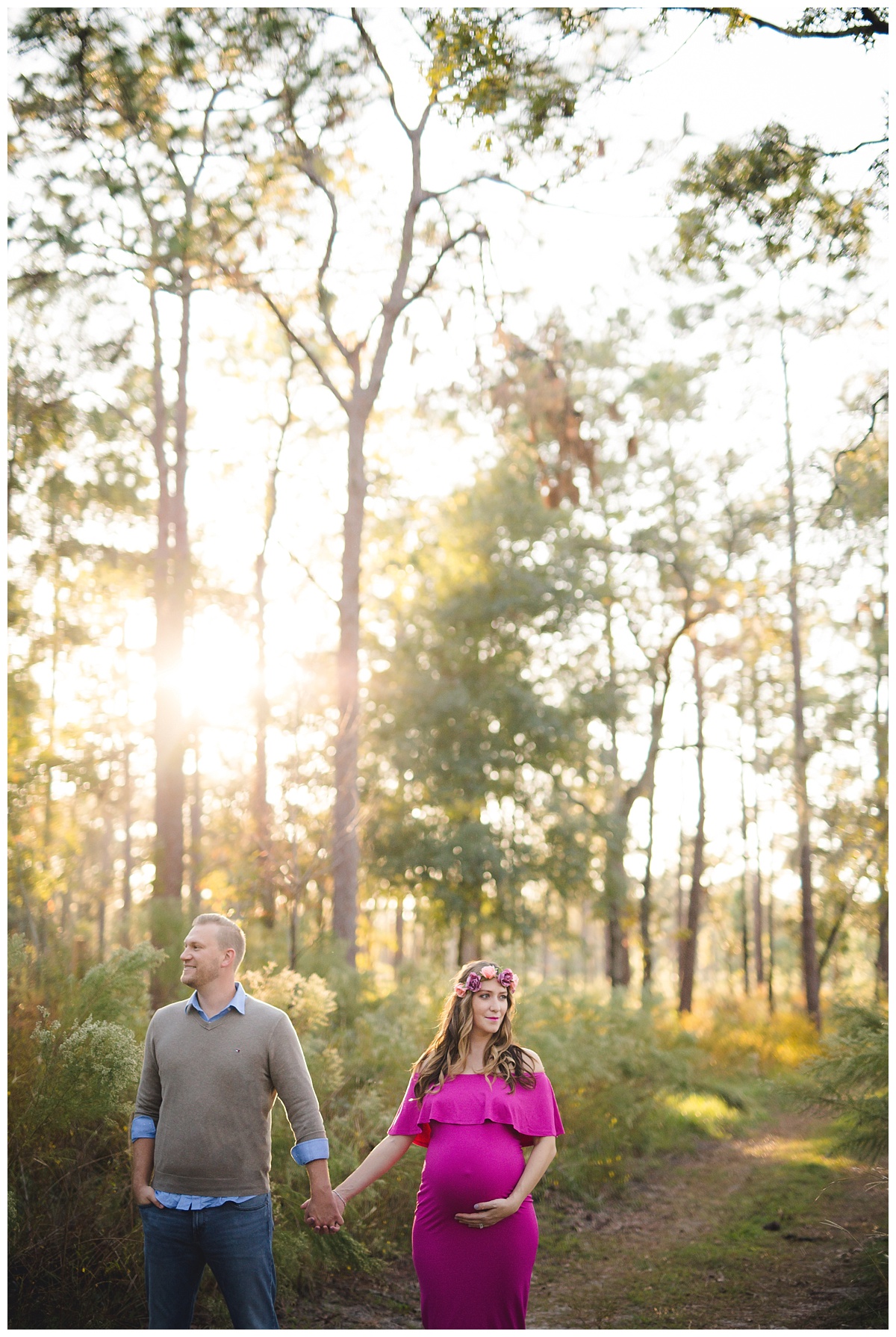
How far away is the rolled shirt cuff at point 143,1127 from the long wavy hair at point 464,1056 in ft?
3.32

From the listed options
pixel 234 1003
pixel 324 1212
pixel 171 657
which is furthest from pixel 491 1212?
pixel 171 657

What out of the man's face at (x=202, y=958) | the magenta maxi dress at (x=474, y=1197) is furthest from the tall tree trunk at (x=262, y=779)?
the magenta maxi dress at (x=474, y=1197)

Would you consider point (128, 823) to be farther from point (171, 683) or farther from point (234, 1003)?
point (234, 1003)

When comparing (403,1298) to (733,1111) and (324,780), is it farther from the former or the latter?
(733,1111)

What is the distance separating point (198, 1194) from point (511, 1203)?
1.12 meters

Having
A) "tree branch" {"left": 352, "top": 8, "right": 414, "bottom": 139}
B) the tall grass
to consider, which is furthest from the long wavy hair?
"tree branch" {"left": 352, "top": 8, "right": 414, "bottom": 139}

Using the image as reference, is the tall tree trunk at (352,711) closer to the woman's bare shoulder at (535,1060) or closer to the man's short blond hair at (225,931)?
the man's short blond hair at (225,931)

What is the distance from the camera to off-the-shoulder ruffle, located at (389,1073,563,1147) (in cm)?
342

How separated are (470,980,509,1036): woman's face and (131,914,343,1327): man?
66 cm

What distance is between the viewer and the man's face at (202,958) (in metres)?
3.48

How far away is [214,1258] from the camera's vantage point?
332 cm

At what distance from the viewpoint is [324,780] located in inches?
411

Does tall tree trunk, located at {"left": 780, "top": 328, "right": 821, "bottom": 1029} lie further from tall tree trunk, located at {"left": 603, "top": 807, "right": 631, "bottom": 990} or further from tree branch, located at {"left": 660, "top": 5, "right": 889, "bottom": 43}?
tree branch, located at {"left": 660, "top": 5, "right": 889, "bottom": 43}

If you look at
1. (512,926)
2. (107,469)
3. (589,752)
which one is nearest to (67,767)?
(107,469)
